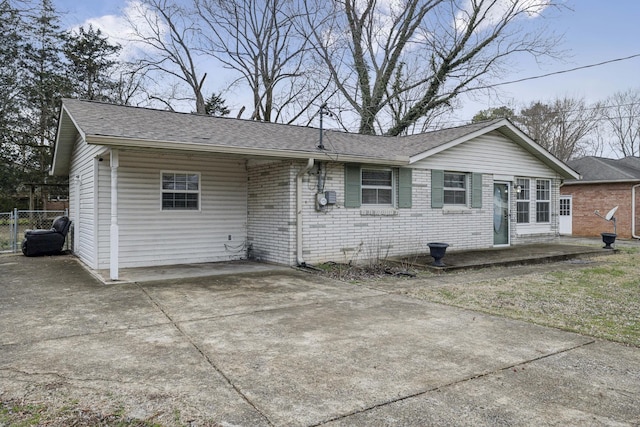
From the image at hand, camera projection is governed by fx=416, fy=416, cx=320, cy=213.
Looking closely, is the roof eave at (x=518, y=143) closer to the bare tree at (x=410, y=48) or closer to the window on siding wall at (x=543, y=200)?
the window on siding wall at (x=543, y=200)

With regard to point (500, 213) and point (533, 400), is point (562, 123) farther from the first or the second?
point (533, 400)

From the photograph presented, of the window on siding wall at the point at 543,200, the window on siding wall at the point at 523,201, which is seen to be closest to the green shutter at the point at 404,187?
the window on siding wall at the point at 523,201

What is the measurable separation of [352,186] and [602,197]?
14187 millimetres

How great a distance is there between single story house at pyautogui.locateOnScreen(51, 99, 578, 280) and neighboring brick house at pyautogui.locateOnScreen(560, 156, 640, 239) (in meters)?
8.17

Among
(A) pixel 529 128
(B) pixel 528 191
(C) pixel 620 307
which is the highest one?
(A) pixel 529 128

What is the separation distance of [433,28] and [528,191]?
436 inches

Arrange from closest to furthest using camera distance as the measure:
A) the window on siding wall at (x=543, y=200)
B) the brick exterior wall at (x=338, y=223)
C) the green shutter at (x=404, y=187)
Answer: the brick exterior wall at (x=338, y=223) < the green shutter at (x=404, y=187) < the window on siding wall at (x=543, y=200)

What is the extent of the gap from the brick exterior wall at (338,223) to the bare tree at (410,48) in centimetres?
1148

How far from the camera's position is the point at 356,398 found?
2.93 m

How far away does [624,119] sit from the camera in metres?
30.7

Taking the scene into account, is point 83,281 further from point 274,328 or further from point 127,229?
point 274,328

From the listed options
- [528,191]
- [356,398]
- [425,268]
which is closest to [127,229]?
[425,268]

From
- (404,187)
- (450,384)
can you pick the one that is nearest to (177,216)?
(404,187)

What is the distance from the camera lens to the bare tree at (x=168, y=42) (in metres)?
22.2
